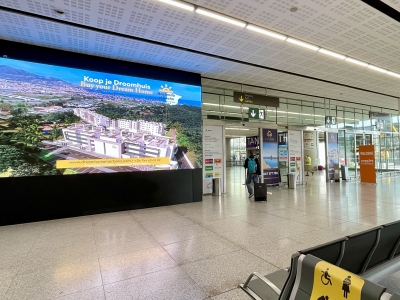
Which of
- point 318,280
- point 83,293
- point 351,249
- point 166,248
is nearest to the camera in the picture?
point 318,280

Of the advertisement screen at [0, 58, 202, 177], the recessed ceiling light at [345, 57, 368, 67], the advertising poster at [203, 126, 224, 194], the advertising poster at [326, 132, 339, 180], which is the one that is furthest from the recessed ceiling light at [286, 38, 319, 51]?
the advertising poster at [326, 132, 339, 180]

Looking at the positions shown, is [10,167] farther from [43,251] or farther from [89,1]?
[89,1]

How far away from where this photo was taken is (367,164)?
11.1 meters

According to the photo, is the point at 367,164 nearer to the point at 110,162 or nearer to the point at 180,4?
the point at 180,4

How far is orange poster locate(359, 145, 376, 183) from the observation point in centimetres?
1089

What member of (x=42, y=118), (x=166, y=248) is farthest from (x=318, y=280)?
(x=42, y=118)

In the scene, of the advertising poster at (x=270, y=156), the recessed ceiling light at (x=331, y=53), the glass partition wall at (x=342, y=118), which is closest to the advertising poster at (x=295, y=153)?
the glass partition wall at (x=342, y=118)

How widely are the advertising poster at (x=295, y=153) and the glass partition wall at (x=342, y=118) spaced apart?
500mm

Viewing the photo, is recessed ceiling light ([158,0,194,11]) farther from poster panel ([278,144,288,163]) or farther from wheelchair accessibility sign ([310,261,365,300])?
poster panel ([278,144,288,163])

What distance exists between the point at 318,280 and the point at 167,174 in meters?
5.95

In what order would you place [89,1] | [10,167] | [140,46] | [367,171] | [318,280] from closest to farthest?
[318,280]
[89,1]
[10,167]
[140,46]
[367,171]

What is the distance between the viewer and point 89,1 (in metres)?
3.98

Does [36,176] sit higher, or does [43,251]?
[36,176]

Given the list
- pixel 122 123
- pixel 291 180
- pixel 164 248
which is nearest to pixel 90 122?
pixel 122 123
